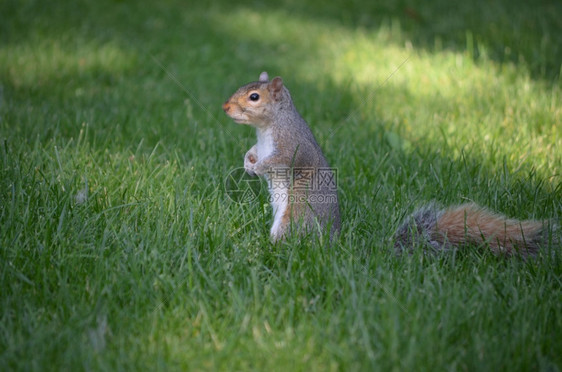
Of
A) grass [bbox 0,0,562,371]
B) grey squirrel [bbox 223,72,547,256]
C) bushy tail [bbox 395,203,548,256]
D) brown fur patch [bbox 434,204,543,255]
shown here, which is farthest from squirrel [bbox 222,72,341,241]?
brown fur patch [bbox 434,204,543,255]

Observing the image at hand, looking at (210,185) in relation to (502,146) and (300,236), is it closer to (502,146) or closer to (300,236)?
(300,236)

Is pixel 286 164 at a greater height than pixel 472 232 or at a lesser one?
greater

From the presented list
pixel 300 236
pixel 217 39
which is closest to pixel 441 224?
pixel 300 236

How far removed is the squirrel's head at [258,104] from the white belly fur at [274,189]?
0.06 m

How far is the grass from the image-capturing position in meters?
1.36

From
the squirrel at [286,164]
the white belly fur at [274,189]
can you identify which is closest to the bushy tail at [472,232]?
the squirrel at [286,164]

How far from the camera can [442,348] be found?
132 cm

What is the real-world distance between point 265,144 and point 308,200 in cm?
30

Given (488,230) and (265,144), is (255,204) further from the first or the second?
(488,230)

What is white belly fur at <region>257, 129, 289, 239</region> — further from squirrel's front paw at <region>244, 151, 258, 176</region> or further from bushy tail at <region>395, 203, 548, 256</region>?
bushy tail at <region>395, 203, 548, 256</region>

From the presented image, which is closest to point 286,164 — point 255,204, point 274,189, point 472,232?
point 274,189

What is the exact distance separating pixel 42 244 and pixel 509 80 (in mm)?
3025

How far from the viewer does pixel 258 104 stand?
Answer: 6.86 ft

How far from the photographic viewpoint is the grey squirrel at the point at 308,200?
1808mm
